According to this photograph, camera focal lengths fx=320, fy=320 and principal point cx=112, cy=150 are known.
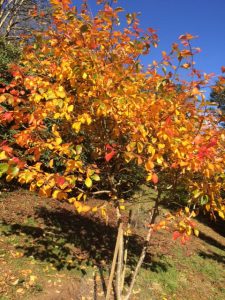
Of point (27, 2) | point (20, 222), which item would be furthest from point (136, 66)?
point (27, 2)

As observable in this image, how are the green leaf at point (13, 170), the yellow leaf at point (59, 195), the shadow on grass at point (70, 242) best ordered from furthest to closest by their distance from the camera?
the shadow on grass at point (70, 242) → the yellow leaf at point (59, 195) → the green leaf at point (13, 170)

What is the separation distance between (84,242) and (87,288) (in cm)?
232

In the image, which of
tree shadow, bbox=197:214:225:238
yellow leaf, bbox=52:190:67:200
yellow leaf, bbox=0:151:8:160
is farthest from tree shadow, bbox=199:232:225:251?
yellow leaf, bbox=0:151:8:160

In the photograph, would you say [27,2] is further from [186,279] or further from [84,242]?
[186,279]

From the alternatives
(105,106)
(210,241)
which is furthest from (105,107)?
(210,241)

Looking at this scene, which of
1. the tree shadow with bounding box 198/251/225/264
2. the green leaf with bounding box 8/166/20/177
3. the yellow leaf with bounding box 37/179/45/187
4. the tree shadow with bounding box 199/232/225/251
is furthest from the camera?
the tree shadow with bounding box 199/232/225/251

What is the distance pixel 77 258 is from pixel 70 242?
90 centimetres

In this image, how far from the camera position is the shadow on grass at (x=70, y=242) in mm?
7109

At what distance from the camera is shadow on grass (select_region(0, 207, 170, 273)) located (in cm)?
711

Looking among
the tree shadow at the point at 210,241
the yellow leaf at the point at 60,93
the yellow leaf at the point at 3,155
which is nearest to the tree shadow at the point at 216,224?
the tree shadow at the point at 210,241

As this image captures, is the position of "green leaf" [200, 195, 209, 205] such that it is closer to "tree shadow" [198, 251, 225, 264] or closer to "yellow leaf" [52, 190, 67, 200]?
"yellow leaf" [52, 190, 67, 200]

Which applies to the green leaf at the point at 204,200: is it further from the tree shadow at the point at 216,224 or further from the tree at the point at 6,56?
the tree shadow at the point at 216,224

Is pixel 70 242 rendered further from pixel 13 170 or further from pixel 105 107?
pixel 13 170

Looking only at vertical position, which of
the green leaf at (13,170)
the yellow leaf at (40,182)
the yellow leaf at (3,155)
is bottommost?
the yellow leaf at (40,182)
